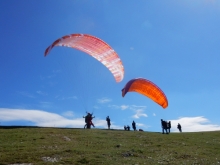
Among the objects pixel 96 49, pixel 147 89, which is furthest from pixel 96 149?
pixel 147 89

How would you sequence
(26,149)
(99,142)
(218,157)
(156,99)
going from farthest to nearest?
(156,99) < (99,142) < (218,157) < (26,149)

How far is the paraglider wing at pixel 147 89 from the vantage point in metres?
31.4

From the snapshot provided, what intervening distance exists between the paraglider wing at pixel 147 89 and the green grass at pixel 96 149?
173 inches

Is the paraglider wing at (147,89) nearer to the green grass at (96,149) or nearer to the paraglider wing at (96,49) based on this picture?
the paraglider wing at (96,49)

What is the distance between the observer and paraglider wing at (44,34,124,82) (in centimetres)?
2578

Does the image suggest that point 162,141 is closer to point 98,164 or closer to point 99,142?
point 99,142

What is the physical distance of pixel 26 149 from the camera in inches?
918

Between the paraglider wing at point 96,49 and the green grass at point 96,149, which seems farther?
the paraglider wing at point 96,49

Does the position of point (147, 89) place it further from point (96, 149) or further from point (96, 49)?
point (96, 149)

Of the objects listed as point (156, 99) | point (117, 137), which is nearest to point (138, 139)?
point (117, 137)

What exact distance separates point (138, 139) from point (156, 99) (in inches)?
201

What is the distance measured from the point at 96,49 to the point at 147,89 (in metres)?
8.47

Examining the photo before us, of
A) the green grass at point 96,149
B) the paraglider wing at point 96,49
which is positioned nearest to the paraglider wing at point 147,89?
the paraglider wing at point 96,49

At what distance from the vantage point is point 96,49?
92.3 feet
